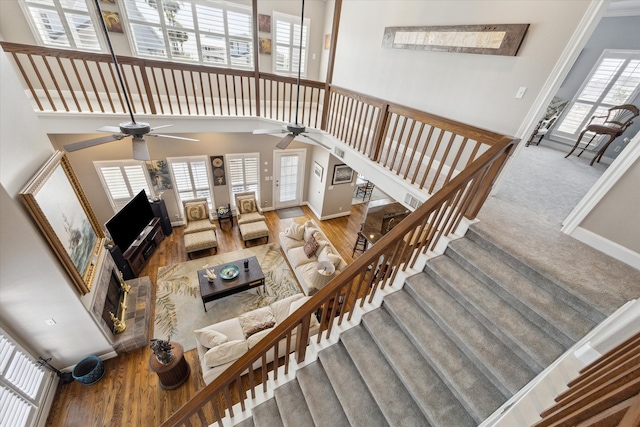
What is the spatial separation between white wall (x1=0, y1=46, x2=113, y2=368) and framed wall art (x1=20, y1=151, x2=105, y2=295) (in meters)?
0.07

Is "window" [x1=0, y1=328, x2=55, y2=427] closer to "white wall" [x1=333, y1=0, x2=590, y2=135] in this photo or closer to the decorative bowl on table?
the decorative bowl on table

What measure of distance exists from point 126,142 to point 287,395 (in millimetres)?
5924

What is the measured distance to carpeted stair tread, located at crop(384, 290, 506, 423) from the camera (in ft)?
5.16

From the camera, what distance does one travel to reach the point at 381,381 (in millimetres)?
1868

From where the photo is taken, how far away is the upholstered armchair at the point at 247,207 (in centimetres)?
643

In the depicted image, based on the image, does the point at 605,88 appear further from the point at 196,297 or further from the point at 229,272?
the point at 196,297

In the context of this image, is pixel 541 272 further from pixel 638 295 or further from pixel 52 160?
pixel 52 160

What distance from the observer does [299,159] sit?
23.6 feet

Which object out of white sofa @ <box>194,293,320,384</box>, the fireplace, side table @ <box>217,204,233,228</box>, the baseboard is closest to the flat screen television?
the fireplace

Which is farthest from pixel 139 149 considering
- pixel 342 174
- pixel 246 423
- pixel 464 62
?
pixel 342 174

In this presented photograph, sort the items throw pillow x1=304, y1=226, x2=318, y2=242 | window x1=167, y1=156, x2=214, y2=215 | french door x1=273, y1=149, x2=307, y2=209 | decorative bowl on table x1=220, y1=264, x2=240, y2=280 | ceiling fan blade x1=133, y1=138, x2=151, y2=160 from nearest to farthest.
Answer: ceiling fan blade x1=133, y1=138, x2=151, y2=160 → decorative bowl on table x1=220, y1=264, x2=240, y2=280 → throw pillow x1=304, y1=226, x2=318, y2=242 → window x1=167, y1=156, x2=214, y2=215 → french door x1=273, y1=149, x2=307, y2=209

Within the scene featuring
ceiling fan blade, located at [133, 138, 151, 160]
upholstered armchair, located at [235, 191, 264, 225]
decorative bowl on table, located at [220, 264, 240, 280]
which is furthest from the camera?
upholstered armchair, located at [235, 191, 264, 225]

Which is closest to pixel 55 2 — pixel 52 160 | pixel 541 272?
pixel 52 160

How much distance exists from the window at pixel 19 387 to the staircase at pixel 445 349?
254 centimetres
